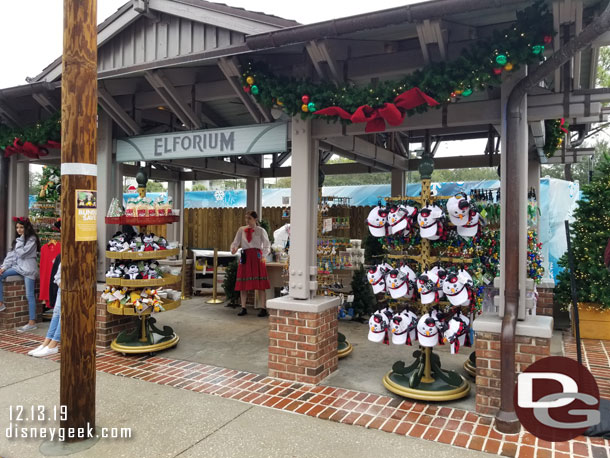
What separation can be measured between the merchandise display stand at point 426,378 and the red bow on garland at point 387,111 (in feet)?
2.32

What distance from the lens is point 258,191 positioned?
9602mm

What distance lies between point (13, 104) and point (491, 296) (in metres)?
7.42

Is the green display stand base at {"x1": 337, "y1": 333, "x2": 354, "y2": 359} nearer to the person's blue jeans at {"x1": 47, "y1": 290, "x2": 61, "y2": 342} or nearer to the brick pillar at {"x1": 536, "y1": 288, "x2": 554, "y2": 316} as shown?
the brick pillar at {"x1": 536, "y1": 288, "x2": 554, "y2": 316}

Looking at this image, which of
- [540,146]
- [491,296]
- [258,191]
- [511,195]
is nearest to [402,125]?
[511,195]

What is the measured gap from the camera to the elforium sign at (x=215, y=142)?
502 centimetres

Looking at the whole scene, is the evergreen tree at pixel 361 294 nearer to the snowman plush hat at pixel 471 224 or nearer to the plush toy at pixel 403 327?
the plush toy at pixel 403 327

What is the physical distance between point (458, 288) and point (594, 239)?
3.71 m

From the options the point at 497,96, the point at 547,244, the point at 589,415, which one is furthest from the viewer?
the point at 547,244

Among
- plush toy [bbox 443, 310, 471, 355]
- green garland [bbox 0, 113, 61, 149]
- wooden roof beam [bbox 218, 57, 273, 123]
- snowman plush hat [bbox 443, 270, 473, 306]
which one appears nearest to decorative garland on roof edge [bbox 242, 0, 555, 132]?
wooden roof beam [bbox 218, 57, 273, 123]

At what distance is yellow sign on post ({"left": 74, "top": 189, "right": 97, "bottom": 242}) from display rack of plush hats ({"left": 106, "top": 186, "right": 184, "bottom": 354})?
2057 mm

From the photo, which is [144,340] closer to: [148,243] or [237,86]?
[148,243]

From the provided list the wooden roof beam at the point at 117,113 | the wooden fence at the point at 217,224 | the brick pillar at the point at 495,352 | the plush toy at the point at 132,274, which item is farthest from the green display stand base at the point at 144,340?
the wooden fence at the point at 217,224

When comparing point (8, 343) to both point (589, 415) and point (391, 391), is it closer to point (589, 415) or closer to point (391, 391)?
point (391, 391)

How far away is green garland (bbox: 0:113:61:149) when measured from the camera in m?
6.20
